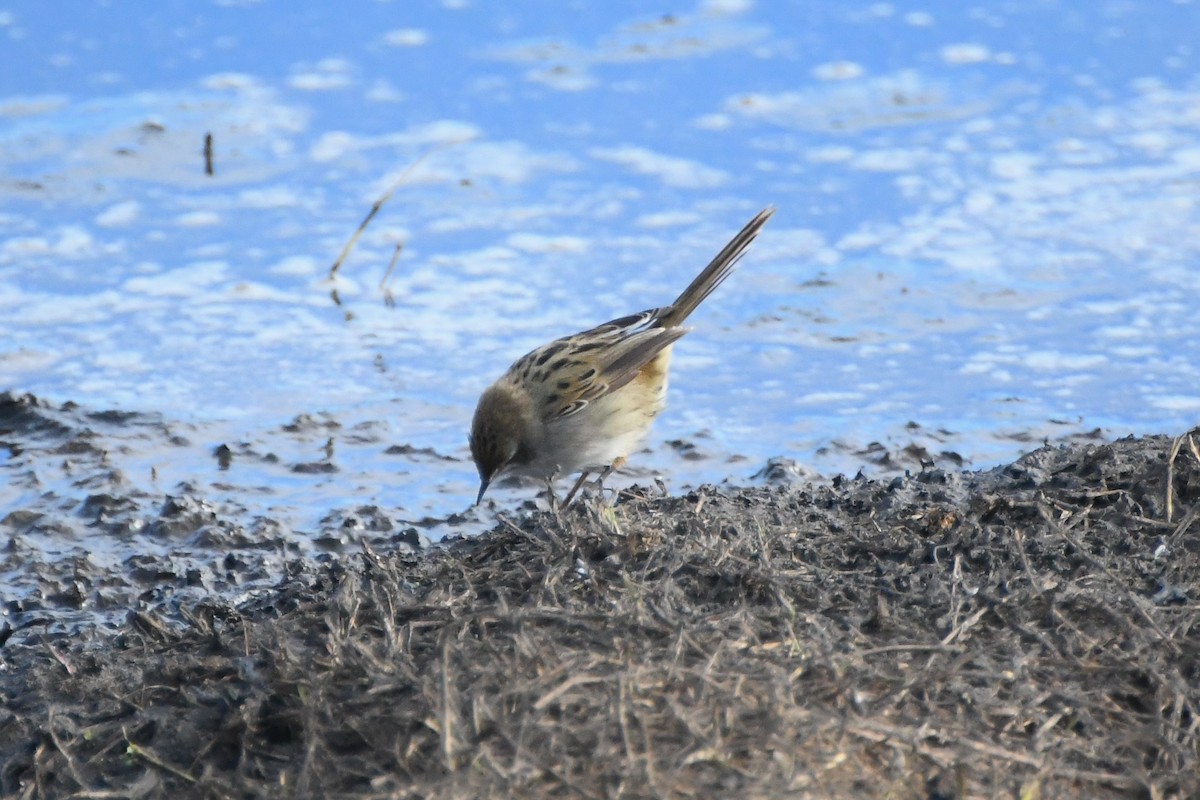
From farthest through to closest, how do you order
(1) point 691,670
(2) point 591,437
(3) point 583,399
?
(2) point 591,437 < (3) point 583,399 < (1) point 691,670

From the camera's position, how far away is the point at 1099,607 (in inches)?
201

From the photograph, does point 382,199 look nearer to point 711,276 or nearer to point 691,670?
point 711,276

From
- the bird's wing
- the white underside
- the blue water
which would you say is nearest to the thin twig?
the blue water

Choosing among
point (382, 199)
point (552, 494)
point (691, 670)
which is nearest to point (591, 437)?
point (552, 494)

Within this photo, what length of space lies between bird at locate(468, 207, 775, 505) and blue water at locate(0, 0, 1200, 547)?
54cm

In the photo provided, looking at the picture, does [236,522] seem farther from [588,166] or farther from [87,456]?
[588,166]

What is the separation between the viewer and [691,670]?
4305 millimetres

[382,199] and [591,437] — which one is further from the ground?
[382,199]

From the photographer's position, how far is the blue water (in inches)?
348

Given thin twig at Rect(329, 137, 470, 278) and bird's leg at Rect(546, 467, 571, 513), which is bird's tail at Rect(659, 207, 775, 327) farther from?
thin twig at Rect(329, 137, 470, 278)

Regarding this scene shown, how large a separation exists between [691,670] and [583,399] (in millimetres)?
3423

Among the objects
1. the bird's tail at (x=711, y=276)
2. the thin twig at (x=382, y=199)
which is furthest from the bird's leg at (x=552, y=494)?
the thin twig at (x=382, y=199)

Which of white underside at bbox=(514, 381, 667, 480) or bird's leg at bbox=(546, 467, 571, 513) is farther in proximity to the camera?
white underside at bbox=(514, 381, 667, 480)

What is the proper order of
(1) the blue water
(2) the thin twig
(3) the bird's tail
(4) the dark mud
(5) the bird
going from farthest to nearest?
(2) the thin twig < (1) the blue water < (3) the bird's tail < (5) the bird < (4) the dark mud
